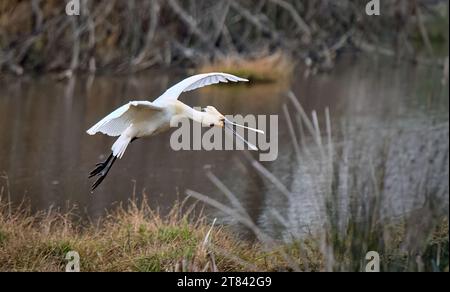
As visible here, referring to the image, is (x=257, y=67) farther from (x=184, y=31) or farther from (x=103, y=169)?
(x=103, y=169)

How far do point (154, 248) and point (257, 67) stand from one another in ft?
40.1

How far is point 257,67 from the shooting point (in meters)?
18.1

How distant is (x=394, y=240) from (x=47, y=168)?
5904 millimetres

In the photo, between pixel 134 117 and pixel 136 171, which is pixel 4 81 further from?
pixel 134 117

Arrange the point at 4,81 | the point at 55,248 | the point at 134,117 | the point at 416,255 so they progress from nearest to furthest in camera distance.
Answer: the point at 416,255
the point at 55,248
the point at 134,117
the point at 4,81

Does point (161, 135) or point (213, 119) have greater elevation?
point (213, 119)

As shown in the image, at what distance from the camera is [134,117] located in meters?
6.71

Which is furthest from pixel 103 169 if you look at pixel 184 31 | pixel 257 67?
pixel 184 31

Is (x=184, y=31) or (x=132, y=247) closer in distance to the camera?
(x=132, y=247)

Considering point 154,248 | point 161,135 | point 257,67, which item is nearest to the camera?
point 154,248

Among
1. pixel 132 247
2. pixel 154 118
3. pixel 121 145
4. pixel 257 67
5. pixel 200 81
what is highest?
pixel 200 81

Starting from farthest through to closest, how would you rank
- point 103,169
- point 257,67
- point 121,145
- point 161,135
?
point 257,67
point 161,135
point 103,169
point 121,145
